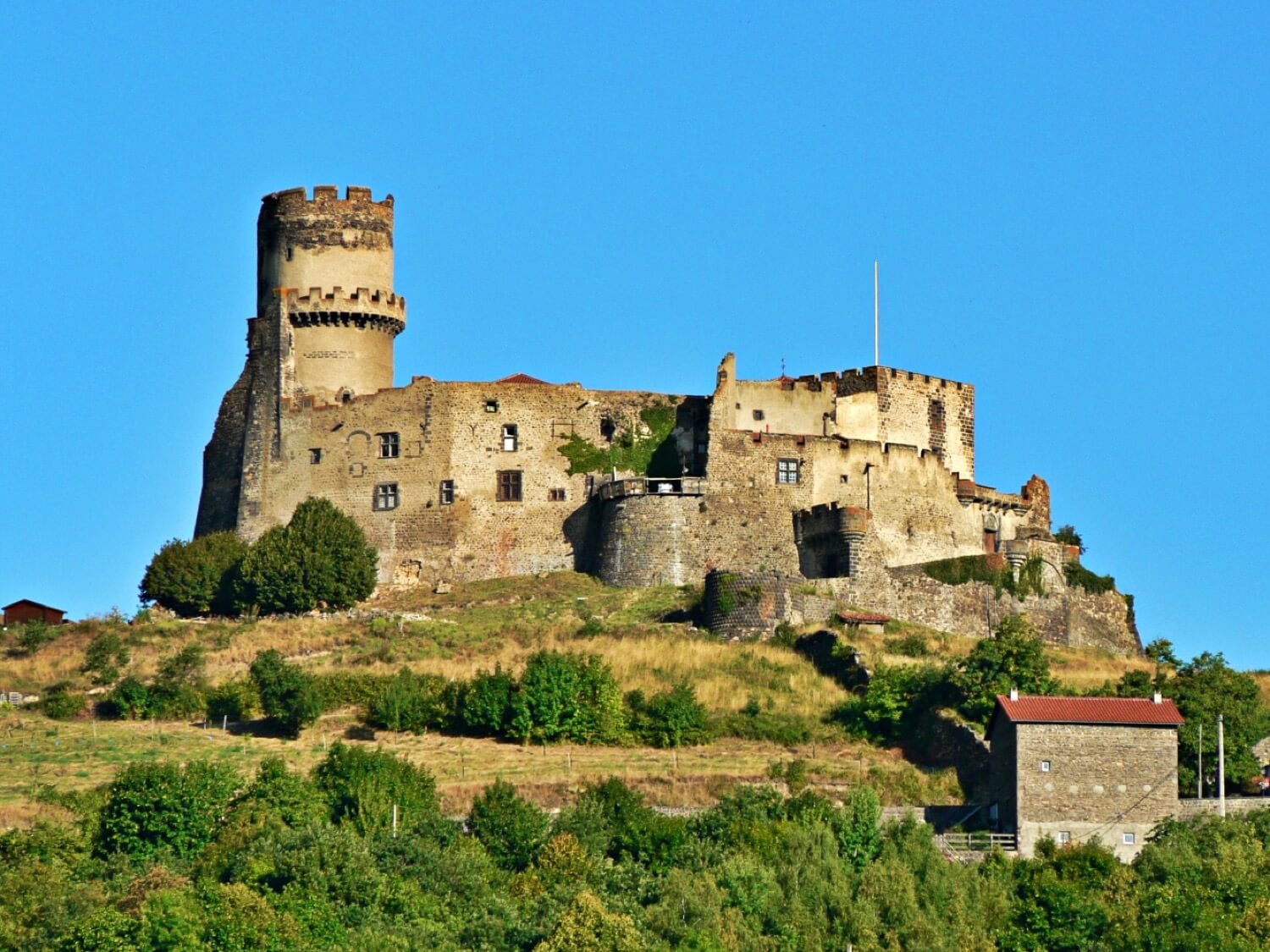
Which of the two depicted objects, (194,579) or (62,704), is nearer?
(62,704)

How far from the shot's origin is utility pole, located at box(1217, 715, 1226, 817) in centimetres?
6206

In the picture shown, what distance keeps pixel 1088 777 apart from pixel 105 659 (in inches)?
984

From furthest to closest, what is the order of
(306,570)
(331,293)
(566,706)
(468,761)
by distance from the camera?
(331,293), (306,570), (566,706), (468,761)

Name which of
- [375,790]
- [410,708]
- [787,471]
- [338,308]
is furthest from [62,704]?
[787,471]

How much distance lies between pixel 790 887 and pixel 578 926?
5.06 metres

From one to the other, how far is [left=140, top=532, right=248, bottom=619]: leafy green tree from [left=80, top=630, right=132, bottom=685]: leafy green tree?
5.77m

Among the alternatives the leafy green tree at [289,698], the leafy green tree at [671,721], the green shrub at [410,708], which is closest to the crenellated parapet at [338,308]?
the leafy green tree at [289,698]

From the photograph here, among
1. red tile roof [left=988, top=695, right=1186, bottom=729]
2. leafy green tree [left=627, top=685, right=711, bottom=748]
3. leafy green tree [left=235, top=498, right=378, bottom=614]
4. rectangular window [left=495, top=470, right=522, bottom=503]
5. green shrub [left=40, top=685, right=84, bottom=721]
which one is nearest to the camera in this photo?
red tile roof [left=988, top=695, right=1186, bottom=729]

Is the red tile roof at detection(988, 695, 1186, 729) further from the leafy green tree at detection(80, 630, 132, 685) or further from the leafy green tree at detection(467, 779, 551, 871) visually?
the leafy green tree at detection(80, 630, 132, 685)

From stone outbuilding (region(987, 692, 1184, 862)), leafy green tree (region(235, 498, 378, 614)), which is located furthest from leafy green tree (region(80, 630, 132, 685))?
stone outbuilding (region(987, 692, 1184, 862))

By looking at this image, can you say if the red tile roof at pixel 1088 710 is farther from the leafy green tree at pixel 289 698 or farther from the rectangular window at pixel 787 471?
the rectangular window at pixel 787 471

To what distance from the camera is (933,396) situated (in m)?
85.1

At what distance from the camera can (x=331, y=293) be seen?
84688 millimetres

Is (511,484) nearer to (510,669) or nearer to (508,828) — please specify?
(510,669)
